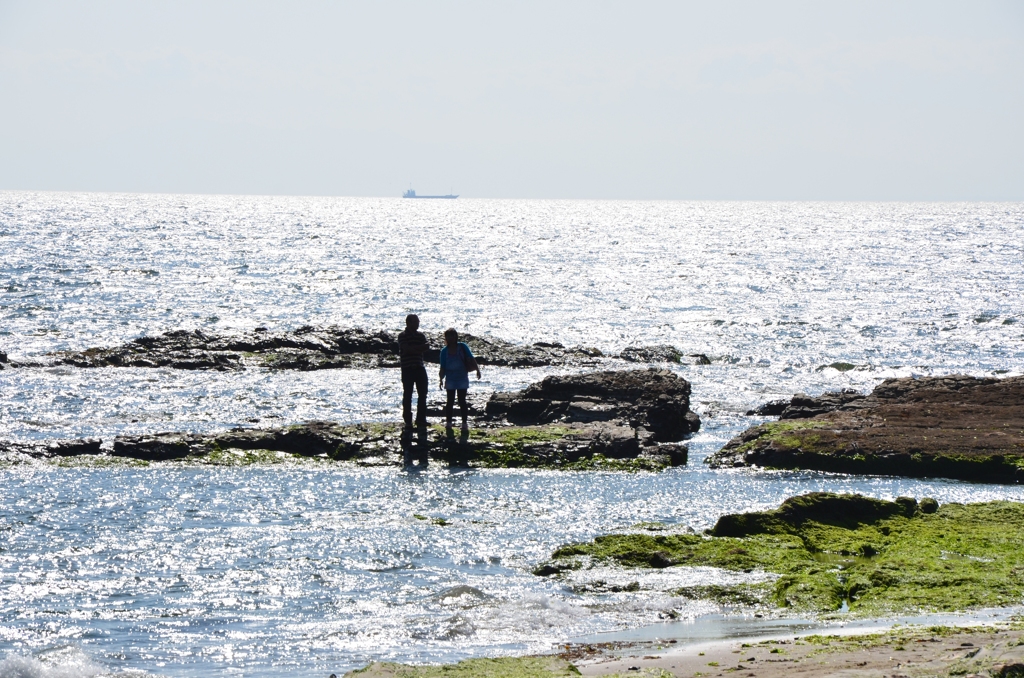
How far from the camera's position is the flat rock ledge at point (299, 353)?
31.2 meters

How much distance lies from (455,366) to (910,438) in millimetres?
7967

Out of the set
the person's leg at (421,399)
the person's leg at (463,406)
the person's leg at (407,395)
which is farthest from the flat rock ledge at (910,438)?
the person's leg at (407,395)

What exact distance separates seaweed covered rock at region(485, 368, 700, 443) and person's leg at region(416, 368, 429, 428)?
2.39 m

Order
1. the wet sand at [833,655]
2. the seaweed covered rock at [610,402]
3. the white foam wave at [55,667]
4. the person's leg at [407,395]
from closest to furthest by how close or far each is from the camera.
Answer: the wet sand at [833,655] < the white foam wave at [55,667] < the person's leg at [407,395] < the seaweed covered rock at [610,402]

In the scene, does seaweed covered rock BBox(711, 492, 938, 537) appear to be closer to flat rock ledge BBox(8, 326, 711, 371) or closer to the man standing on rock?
the man standing on rock

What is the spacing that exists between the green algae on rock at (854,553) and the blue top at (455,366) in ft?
25.0

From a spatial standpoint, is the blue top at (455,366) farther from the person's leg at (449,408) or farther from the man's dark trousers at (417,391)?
the man's dark trousers at (417,391)

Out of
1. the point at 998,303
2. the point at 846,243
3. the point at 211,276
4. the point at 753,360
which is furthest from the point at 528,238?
the point at 753,360

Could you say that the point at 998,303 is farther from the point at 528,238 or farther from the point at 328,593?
the point at 528,238

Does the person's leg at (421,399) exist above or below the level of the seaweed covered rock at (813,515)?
above

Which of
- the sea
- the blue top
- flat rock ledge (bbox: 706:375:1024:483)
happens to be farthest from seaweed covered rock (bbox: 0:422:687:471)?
flat rock ledge (bbox: 706:375:1024:483)

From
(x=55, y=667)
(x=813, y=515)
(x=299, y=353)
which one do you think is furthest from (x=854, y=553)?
(x=299, y=353)

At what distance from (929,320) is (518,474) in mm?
39429

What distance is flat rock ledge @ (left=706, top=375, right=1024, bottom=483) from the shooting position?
16.5 metres
